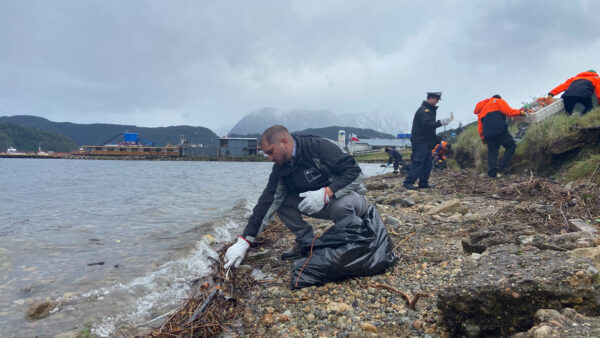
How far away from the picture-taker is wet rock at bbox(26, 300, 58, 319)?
278 cm

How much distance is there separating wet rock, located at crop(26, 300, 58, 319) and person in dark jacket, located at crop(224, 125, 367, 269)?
59.2 inches

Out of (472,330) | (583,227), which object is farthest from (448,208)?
(472,330)

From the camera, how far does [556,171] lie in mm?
7199

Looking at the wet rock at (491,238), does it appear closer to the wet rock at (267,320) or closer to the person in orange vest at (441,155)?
the wet rock at (267,320)

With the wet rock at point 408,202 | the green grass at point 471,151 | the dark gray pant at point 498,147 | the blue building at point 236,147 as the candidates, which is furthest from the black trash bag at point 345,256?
the blue building at point 236,147

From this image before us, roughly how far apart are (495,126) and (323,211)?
→ 6.43 meters

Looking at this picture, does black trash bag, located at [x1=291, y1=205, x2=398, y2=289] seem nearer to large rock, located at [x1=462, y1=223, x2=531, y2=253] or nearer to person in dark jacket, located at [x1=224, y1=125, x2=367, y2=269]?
person in dark jacket, located at [x1=224, y1=125, x2=367, y2=269]

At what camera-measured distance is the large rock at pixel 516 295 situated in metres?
1.55

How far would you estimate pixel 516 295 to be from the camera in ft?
5.15

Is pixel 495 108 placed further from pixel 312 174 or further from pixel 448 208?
pixel 312 174

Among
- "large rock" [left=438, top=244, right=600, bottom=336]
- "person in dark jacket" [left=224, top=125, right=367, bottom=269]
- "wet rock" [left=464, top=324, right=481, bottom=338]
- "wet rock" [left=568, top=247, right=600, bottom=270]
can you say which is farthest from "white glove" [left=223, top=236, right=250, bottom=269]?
"wet rock" [left=568, top=247, right=600, bottom=270]

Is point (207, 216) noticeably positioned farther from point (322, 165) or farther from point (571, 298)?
point (571, 298)

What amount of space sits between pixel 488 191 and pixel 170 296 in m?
6.06

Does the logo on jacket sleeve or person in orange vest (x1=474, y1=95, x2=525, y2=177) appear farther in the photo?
person in orange vest (x1=474, y1=95, x2=525, y2=177)
